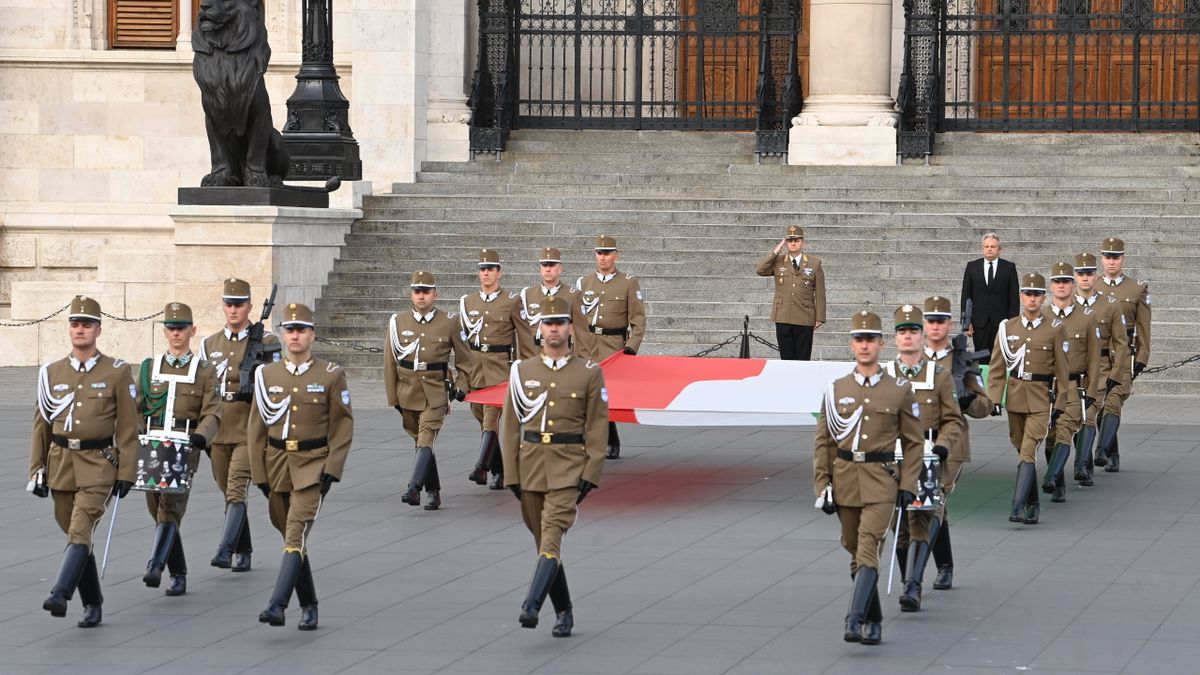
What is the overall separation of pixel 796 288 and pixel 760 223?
546 cm

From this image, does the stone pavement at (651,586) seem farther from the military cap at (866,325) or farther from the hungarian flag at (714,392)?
the military cap at (866,325)

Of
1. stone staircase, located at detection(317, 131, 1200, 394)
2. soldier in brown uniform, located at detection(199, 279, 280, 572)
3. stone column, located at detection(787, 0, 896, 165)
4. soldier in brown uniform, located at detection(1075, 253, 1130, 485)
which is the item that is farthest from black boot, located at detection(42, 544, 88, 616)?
stone column, located at detection(787, 0, 896, 165)

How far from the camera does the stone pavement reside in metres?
9.30

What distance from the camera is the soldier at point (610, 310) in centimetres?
1638

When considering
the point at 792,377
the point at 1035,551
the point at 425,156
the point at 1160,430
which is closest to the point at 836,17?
the point at 425,156

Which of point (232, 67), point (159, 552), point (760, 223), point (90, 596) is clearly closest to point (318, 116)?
point (232, 67)

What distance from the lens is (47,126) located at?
90.3 feet

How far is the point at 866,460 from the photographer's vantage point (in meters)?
9.68

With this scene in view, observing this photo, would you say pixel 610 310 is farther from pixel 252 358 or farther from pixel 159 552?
pixel 159 552

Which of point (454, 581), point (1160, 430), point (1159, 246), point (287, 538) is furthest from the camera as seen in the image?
point (1159, 246)

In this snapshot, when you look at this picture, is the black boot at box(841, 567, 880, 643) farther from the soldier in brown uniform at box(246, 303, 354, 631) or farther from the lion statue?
the lion statue

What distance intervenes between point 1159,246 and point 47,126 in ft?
46.9

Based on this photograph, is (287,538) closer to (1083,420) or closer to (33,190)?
(1083,420)

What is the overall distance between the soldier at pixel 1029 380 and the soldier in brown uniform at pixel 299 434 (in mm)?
4773
